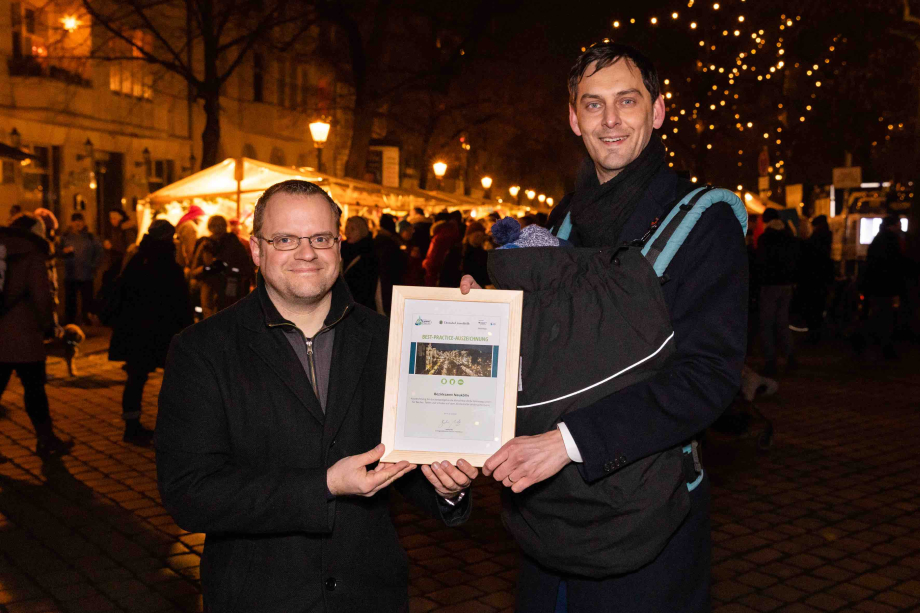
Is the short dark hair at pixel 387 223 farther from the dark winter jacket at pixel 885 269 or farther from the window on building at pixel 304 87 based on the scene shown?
the window on building at pixel 304 87

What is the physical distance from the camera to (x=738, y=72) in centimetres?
3011

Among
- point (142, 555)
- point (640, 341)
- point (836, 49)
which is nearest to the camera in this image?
point (640, 341)

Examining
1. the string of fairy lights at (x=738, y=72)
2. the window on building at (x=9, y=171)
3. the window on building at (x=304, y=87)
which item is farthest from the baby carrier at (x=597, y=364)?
the window on building at (x=304, y=87)

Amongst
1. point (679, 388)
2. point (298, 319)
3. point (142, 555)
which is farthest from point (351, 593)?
point (142, 555)

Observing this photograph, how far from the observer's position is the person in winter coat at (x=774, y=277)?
12.9 meters

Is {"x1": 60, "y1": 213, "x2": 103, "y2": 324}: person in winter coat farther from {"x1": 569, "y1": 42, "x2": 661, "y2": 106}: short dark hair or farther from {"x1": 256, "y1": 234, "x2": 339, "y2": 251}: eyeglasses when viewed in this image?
{"x1": 569, "y1": 42, "x2": 661, "y2": 106}: short dark hair

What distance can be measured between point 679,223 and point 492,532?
4.34 m

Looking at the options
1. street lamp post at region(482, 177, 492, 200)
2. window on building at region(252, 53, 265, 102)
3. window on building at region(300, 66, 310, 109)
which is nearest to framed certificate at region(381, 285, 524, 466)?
window on building at region(252, 53, 265, 102)

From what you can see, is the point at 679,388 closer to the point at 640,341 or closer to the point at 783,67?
the point at 640,341

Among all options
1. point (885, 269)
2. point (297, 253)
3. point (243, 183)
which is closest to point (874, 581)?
point (297, 253)

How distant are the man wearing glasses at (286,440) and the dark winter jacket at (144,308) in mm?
6609

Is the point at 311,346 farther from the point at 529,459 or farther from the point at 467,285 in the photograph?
the point at 529,459

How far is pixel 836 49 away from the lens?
26391 millimetres

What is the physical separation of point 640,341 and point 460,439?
50 centimetres
